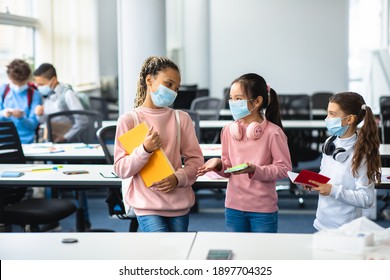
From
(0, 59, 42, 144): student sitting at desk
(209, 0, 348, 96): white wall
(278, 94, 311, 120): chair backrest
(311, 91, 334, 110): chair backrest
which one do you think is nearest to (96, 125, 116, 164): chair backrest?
(0, 59, 42, 144): student sitting at desk

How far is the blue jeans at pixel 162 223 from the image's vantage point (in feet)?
11.4

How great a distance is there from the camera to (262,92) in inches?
150

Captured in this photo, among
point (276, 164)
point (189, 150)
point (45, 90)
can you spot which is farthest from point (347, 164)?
point (45, 90)

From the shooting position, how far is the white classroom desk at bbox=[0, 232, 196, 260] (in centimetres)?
266

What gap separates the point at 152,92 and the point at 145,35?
356 cm

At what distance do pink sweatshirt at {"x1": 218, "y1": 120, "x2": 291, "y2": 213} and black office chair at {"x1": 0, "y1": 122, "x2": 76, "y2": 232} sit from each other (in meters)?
1.74

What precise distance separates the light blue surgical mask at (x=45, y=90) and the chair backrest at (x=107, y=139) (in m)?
2.02

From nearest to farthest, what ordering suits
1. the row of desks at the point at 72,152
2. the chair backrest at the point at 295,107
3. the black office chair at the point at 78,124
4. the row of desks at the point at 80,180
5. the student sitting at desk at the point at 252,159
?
the student sitting at desk at the point at 252,159
the row of desks at the point at 80,180
the row of desks at the point at 72,152
the black office chair at the point at 78,124
the chair backrest at the point at 295,107

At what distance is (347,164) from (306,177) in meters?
0.28

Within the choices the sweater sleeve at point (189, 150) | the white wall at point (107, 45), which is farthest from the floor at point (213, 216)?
the white wall at point (107, 45)

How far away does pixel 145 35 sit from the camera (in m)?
7.01

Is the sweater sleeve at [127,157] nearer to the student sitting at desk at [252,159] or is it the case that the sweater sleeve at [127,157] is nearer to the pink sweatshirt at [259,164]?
the student sitting at desk at [252,159]

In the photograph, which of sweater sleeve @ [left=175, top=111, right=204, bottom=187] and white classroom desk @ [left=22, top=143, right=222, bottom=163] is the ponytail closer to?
sweater sleeve @ [left=175, top=111, right=204, bottom=187]

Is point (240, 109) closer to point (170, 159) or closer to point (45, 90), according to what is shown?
point (170, 159)
